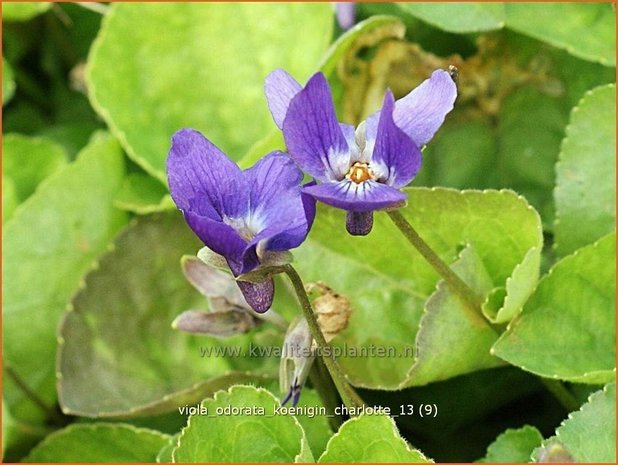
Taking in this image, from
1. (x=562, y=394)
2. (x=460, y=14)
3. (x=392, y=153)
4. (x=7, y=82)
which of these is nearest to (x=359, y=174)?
(x=392, y=153)

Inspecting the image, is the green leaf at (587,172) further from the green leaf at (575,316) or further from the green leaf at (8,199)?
the green leaf at (8,199)

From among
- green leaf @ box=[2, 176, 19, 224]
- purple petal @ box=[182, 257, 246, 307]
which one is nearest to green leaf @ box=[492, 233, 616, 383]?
purple petal @ box=[182, 257, 246, 307]

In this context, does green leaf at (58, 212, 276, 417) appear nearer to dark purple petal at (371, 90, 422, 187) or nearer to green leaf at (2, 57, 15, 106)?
green leaf at (2, 57, 15, 106)

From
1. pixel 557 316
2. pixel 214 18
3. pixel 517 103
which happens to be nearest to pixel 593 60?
pixel 517 103

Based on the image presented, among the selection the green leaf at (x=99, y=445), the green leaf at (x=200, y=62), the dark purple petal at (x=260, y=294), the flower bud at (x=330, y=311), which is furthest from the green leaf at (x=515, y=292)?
the green leaf at (x=200, y=62)

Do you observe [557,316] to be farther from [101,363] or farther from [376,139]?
[101,363]

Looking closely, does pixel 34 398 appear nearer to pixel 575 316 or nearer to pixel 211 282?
pixel 211 282
